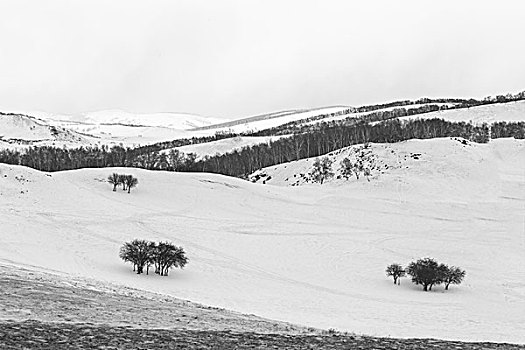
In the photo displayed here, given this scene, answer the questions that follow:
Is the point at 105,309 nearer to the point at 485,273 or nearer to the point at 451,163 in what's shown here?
the point at 485,273

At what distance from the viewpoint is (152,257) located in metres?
30.1

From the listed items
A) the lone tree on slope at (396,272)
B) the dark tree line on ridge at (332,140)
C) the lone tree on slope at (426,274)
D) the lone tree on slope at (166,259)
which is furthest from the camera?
the dark tree line on ridge at (332,140)

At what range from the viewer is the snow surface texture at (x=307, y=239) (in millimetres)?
24547

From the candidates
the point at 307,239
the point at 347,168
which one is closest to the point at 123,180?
the point at 307,239

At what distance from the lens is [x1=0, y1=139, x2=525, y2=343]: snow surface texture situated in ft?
80.5

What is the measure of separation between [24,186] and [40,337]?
4158cm

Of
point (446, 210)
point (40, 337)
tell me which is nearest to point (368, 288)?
point (40, 337)

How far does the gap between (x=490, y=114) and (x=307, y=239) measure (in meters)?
144

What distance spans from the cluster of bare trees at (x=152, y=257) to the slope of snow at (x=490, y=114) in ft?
477

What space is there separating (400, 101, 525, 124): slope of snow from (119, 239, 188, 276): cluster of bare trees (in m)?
145

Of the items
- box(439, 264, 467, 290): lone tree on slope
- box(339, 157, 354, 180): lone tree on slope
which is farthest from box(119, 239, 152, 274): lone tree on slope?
box(339, 157, 354, 180): lone tree on slope

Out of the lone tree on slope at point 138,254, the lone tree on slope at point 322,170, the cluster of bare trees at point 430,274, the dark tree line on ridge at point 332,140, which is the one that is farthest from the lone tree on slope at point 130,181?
the dark tree line on ridge at point 332,140

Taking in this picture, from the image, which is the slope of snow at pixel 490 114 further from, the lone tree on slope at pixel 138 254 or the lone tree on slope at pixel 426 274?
the lone tree on slope at pixel 138 254

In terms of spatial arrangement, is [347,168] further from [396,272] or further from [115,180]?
[396,272]
